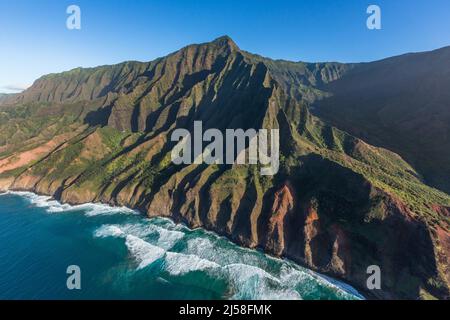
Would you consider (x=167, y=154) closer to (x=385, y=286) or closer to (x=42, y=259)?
(x=42, y=259)

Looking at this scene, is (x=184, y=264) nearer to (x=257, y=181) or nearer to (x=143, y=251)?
(x=143, y=251)

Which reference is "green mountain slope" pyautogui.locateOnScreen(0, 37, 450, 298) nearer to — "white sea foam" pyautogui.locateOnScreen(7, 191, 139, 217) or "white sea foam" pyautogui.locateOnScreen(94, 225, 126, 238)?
"white sea foam" pyautogui.locateOnScreen(7, 191, 139, 217)

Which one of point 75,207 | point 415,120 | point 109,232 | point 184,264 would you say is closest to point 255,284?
point 184,264

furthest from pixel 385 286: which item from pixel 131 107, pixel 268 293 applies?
pixel 131 107

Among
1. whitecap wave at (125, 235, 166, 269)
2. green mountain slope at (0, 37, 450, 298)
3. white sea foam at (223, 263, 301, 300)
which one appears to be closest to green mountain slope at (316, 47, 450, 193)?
green mountain slope at (0, 37, 450, 298)

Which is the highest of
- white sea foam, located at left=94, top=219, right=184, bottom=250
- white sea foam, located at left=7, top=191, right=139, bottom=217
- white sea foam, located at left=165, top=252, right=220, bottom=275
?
white sea foam, located at left=7, top=191, right=139, bottom=217

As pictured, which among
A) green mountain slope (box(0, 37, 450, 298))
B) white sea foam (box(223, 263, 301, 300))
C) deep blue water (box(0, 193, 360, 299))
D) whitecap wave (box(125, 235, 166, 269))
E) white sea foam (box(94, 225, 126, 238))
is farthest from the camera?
white sea foam (box(94, 225, 126, 238))
